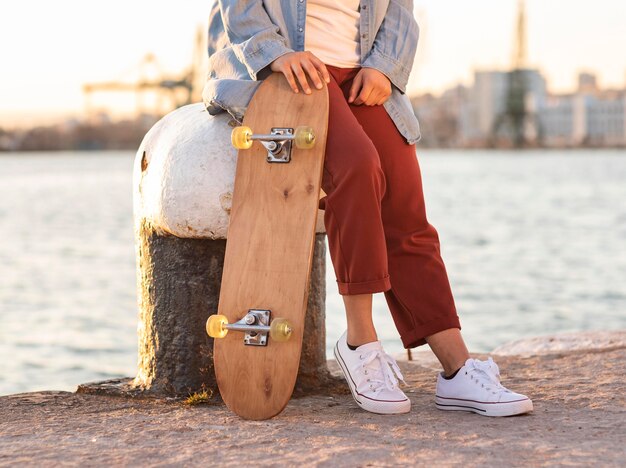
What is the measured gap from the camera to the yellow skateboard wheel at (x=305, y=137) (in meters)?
2.42

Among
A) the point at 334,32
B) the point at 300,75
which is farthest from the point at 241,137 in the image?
the point at 334,32

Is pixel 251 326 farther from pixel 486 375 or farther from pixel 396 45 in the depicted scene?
pixel 396 45

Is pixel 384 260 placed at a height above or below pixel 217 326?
above

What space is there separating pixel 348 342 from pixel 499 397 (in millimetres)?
384

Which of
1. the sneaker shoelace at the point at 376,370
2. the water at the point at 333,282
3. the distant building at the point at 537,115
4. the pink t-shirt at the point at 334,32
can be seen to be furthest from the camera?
the distant building at the point at 537,115

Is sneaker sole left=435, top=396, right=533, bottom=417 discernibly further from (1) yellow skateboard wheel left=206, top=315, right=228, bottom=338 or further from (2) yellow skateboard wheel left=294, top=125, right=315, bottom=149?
(2) yellow skateboard wheel left=294, top=125, right=315, bottom=149

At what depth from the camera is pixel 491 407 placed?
2396 mm

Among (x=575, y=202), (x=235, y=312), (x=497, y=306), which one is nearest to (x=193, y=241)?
(x=235, y=312)

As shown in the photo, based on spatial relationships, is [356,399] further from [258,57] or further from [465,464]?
[258,57]

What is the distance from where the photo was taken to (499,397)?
7.87 feet

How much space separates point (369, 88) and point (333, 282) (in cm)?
787

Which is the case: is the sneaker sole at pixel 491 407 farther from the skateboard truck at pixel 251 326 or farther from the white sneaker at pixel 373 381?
the skateboard truck at pixel 251 326

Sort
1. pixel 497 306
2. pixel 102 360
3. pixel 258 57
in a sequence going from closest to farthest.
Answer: pixel 258 57 → pixel 102 360 → pixel 497 306

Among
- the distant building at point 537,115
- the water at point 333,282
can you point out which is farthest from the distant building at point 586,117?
the water at point 333,282
